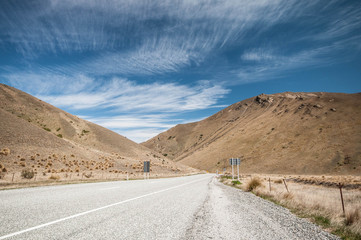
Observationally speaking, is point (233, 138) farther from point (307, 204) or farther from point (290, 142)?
point (307, 204)

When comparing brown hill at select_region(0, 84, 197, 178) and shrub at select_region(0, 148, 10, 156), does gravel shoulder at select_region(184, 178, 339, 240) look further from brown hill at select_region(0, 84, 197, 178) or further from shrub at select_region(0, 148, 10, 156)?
shrub at select_region(0, 148, 10, 156)

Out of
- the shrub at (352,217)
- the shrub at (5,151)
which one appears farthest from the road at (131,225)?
the shrub at (5,151)

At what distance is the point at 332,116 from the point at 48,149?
91.9 m

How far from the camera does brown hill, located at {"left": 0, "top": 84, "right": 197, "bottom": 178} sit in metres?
31.8

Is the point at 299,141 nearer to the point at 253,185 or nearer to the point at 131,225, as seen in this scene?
the point at 253,185

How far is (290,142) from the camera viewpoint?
259 ft

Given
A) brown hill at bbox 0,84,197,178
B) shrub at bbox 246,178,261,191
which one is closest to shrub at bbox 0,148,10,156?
brown hill at bbox 0,84,197,178

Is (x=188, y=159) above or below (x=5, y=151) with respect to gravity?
below

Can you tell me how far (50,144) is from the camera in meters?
40.8

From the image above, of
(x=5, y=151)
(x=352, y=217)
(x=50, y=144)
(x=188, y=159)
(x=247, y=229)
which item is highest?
(x=50, y=144)

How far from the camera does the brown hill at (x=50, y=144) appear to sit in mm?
31803

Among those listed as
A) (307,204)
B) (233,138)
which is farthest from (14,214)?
(233,138)

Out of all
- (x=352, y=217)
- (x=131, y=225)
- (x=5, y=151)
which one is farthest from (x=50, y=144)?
(x=352, y=217)

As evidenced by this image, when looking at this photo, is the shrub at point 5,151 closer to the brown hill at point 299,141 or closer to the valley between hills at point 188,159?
the valley between hills at point 188,159
